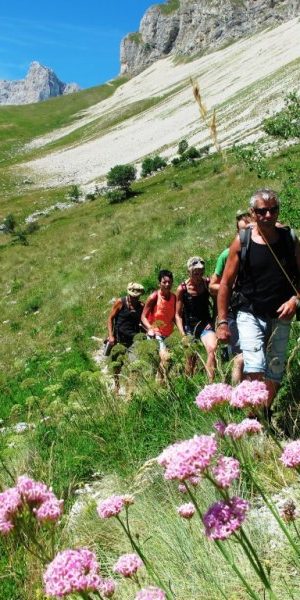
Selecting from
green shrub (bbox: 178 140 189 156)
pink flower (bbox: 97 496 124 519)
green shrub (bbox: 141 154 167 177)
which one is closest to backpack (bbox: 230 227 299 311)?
pink flower (bbox: 97 496 124 519)

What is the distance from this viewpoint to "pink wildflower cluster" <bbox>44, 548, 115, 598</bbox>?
5.74 ft

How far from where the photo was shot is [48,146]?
5394 inches

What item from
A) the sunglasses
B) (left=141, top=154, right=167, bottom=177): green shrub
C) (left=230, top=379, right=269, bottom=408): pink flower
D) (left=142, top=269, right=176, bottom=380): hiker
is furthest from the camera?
(left=141, top=154, right=167, bottom=177): green shrub

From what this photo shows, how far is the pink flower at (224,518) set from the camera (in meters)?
1.81

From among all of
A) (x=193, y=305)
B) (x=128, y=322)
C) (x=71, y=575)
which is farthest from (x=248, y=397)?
(x=128, y=322)

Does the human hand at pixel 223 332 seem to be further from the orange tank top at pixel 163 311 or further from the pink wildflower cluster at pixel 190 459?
the pink wildflower cluster at pixel 190 459

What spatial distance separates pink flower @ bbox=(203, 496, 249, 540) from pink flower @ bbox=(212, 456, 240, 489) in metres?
0.08

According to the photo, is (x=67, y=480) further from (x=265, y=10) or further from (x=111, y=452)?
(x=265, y=10)

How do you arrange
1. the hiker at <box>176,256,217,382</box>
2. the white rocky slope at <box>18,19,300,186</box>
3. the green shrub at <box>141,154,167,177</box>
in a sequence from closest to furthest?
the hiker at <box>176,256,217,382</box>
the green shrub at <box>141,154,167,177</box>
the white rocky slope at <box>18,19,300,186</box>

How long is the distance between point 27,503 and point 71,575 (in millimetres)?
483

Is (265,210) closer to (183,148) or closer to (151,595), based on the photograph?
(151,595)

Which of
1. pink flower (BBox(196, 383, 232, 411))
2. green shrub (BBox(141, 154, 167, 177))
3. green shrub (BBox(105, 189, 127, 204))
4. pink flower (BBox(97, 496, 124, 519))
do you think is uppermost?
green shrub (BBox(141, 154, 167, 177))

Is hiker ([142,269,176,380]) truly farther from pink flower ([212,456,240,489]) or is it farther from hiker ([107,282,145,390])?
pink flower ([212,456,240,489])

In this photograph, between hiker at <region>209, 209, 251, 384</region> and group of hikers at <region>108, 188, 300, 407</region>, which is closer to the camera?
group of hikers at <region>108, 188, 300, 407</region>
